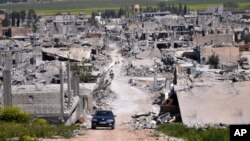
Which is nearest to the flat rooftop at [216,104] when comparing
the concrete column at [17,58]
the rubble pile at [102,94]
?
the rubble pile at [102,94]

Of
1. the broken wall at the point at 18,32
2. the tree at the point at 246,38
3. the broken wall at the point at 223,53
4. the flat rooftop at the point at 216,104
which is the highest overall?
the flat rooftop at the point at 216,104

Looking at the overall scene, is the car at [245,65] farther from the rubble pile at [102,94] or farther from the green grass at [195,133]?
the green grass at [195,133]

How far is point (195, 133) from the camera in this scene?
17.7 m

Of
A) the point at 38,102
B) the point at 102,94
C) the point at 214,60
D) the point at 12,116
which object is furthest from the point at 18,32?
the point at 12,116

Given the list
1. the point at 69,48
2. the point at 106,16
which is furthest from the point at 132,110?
the point at 106,16

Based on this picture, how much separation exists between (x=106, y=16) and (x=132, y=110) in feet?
398

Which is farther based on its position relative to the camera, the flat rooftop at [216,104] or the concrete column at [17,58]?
the concrete column at [17,58]

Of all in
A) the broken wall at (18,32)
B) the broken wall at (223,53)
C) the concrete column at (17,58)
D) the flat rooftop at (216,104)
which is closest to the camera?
the flat rooftop at (216,104)

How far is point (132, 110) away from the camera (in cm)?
3222

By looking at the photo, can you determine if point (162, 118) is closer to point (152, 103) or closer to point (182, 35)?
point (152, 103)

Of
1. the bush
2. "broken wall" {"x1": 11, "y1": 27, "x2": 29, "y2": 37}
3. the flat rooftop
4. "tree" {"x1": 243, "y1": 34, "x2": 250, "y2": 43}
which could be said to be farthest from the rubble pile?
"broken wall" {"x1": 11, "y1": 27, "x2": 29, "y2": 37}

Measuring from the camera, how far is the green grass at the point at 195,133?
52.5ft

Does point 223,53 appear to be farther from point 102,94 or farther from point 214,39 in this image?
point 102,94

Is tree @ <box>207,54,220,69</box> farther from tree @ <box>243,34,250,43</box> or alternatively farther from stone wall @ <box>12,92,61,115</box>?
tree @ <box>243,34,250,43</box>
